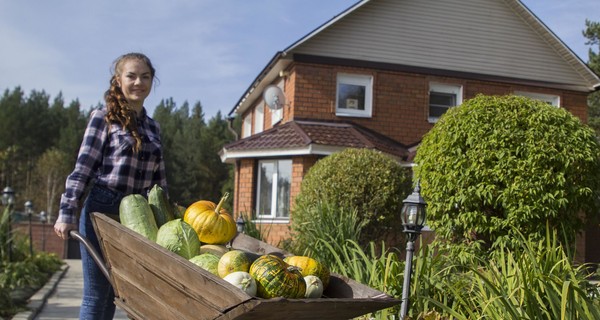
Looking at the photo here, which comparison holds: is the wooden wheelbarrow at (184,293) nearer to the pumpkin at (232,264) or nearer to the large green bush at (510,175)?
the pumpkin at (232,264)

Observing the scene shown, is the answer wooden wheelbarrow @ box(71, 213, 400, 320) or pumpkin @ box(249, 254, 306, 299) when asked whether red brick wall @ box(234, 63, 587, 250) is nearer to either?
wooden wheelbarrow @ box(71, 213, 400, 320)

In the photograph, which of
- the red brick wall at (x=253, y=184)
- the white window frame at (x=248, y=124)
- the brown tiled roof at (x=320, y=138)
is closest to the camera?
the brown tiled roof at (x=320, y=138)

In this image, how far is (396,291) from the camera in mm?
4797

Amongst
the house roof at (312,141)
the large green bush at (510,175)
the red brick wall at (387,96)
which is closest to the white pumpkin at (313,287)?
the large green bush at (510,175)

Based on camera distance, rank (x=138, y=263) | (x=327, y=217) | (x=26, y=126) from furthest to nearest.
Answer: (x=26, y=126) < (x=327, y=217) < (x=138, y=263)

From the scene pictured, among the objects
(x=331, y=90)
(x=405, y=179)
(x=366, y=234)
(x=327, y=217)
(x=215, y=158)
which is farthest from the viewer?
(x=215, y=158)

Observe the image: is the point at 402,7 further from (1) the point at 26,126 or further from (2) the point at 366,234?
(1) the point at 26,126

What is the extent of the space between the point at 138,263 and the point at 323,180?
8016 millimetres

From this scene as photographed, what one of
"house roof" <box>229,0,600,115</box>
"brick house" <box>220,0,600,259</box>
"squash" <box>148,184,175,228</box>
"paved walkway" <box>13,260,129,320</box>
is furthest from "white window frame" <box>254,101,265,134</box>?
"squash" <box>148,184,175,228</box>

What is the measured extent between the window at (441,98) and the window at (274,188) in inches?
163

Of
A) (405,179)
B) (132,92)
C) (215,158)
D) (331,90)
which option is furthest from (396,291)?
(215,158)

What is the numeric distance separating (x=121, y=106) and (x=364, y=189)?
7104 millimetres

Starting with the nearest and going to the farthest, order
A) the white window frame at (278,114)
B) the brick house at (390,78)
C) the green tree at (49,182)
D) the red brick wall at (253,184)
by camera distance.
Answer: the red brick wall at (253,184), the brick house at (390,78), the white window frame at (278,114), the green tree at (49,182)

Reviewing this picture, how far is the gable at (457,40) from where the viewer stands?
16.9m
